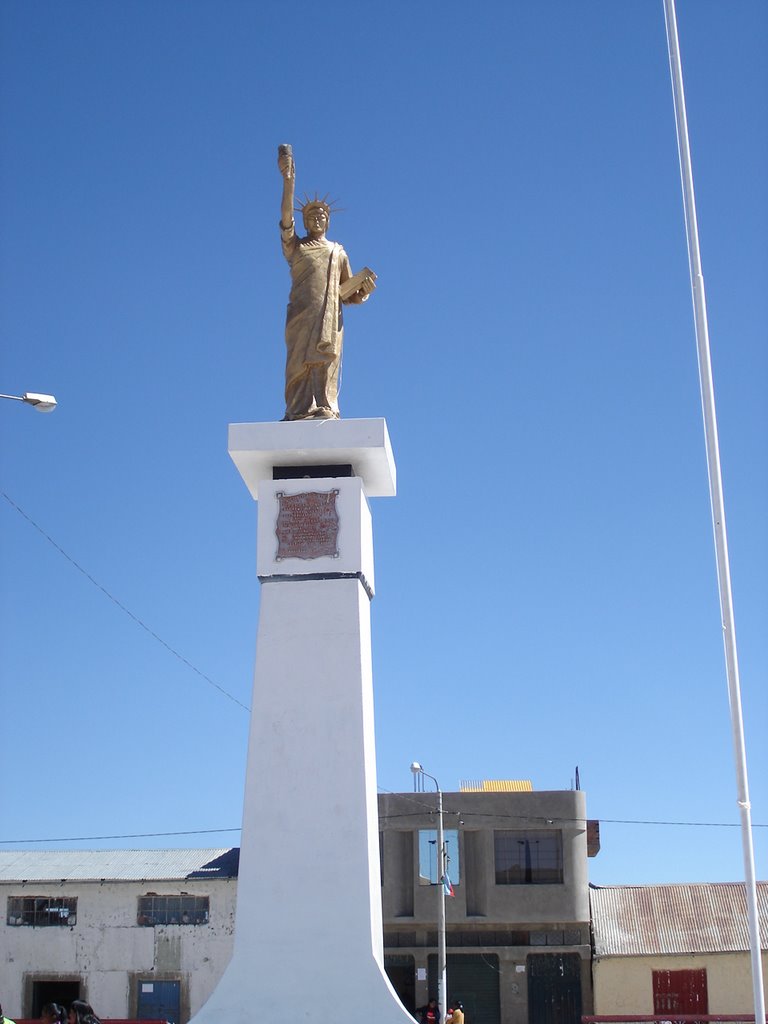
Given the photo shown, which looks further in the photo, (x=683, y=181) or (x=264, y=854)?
(x=264, y=854)

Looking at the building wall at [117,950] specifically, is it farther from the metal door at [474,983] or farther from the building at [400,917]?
the metal door at [474,983]

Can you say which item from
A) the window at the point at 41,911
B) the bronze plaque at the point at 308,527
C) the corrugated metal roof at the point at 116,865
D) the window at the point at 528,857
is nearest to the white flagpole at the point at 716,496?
the bronze plaque at the point at 308,527

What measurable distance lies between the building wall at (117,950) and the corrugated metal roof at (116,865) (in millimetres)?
377

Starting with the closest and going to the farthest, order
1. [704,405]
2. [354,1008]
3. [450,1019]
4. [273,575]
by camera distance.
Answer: [704,405] → [354,1008] → [273,575] → [450,1019]

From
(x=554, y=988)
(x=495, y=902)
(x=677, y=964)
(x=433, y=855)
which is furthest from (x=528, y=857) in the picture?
(x=677, y=964)

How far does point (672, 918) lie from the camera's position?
34312 mm

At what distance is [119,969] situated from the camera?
32.6 metres

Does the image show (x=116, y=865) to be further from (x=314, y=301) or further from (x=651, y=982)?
(x=314, y=301)

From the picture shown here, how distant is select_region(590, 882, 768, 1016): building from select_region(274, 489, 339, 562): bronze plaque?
65.6ft

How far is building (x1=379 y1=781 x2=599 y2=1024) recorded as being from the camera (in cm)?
3334

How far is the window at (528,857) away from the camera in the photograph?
34219 millimetres

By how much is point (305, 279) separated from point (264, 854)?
7.17 meters

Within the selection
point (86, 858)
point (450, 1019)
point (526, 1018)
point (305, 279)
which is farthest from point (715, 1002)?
point (305, 279)

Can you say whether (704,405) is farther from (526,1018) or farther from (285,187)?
(526,1018)
